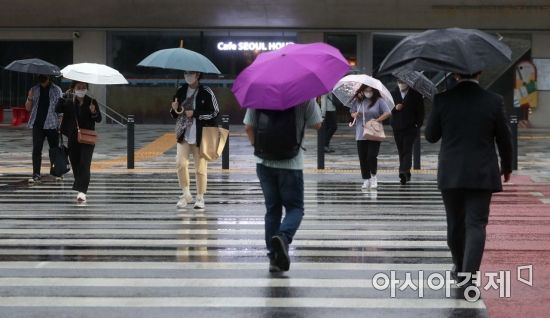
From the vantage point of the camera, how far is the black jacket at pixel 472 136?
6.58 metres

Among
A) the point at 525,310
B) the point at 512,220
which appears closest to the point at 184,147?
the point at 512,220

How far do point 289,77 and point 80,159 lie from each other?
5645 mm

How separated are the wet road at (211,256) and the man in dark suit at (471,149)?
23.4 inches

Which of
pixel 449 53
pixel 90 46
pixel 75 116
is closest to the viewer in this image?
pixel 449 53

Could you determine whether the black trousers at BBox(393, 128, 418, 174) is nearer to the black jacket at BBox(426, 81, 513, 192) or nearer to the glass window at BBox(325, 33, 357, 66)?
the black jacket at BBox(426, 81, 513, 192)

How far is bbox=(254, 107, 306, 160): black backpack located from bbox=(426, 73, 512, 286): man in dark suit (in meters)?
1.23

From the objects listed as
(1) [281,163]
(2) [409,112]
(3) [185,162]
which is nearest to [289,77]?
(1) [281,163]

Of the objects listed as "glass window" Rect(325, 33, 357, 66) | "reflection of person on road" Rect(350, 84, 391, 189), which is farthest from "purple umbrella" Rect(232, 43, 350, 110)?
"glass window" Rect(325, 33, 357, 66)

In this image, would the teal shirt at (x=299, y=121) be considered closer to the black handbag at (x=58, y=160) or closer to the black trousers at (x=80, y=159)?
the black trousers at (x=80, y=159)

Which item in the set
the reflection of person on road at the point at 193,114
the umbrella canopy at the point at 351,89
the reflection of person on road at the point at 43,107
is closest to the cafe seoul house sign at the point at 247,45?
the reflection of person on road at the point at 43,107

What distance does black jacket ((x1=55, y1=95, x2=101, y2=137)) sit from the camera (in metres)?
12.1

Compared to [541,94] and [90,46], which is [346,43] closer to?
[541,94]

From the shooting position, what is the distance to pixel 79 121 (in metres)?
12.1

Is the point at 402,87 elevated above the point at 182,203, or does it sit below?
above
